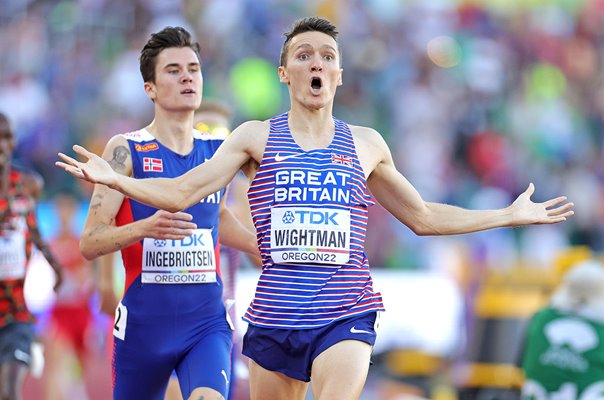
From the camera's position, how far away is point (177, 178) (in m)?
6.27

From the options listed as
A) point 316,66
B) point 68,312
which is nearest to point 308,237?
point 316,66

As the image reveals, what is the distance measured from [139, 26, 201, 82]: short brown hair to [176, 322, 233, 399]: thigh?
5.30 feet

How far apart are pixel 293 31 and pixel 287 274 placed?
132 cm

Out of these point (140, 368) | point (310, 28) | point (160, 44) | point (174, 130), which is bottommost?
point (140, 368)

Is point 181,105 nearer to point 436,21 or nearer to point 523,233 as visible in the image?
point 523,233

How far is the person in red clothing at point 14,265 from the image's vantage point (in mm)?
9555

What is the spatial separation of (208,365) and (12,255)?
3294 millimetres

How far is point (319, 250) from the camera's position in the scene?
627 centimetres

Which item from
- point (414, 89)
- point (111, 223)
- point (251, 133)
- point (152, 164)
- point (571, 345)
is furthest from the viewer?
point (414, 89)

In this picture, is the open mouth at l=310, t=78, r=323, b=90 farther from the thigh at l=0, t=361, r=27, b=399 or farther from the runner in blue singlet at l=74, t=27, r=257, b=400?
the thigh at l=0, t=361, r=27, b=399

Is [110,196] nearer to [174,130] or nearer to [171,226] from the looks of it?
[174,130]

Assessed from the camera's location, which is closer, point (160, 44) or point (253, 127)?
point (253, 127)

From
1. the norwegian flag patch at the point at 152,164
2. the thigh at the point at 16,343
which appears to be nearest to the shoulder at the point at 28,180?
the thigh at the point at 16,343

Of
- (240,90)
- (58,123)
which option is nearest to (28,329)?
Result: (58,123)
